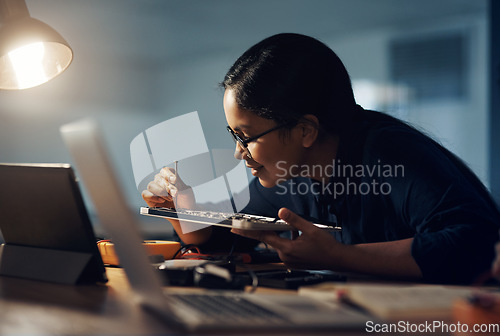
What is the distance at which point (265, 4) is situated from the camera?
4695mm

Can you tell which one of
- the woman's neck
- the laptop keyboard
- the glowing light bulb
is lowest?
the woman's neck

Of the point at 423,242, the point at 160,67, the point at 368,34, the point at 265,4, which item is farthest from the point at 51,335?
the point at 160,67

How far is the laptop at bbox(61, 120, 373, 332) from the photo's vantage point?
54 centimetres

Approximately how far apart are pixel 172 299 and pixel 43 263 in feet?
1.40

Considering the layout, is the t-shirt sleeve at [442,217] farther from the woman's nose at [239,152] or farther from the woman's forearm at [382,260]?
the woman's nose at [239,152]

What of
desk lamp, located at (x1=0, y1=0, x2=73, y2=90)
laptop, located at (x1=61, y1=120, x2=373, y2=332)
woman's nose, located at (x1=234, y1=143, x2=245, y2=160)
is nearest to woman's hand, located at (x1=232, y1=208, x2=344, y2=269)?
laptop, located at (x1=61, y1=120, x2=373, y2=332)

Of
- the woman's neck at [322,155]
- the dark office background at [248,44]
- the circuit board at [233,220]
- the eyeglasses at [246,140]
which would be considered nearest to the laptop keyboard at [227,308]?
the circuit board at [233,220]

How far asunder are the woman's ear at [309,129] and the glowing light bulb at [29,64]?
772mm

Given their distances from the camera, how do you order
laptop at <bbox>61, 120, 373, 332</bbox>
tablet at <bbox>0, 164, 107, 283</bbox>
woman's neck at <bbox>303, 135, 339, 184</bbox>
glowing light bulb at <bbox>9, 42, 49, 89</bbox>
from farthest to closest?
woman's neck at <bbox>303, 135, 339, 184</bbox>
glowing light bulb at <bbox>9, 42, 49, 89</bbox>
tablet at <bbox>0, 164, 107, 283</bbox>
laptop at <bbox>61, 120, 373, 332</bbox>

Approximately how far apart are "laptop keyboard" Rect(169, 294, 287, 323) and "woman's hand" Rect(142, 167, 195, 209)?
0.73 meters

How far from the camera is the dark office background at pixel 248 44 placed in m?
4.74

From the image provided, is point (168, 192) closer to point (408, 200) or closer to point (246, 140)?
point (246, 140)

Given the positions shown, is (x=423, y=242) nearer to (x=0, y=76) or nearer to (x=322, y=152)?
(x=322, y=152)

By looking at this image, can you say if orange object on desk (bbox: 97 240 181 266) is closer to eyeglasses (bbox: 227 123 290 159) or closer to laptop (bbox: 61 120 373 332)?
eyeglasses (bbox: 227 123 290 159)
